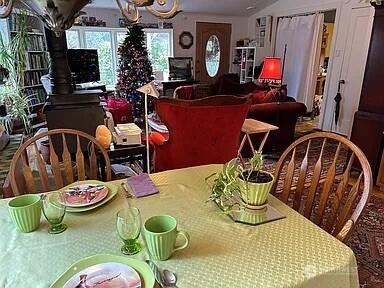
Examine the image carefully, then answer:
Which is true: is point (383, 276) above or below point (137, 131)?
below

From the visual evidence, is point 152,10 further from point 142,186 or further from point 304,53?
point 304,53

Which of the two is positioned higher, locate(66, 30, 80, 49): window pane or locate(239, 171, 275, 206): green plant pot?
locate(66, 30, 80, 49): window pane

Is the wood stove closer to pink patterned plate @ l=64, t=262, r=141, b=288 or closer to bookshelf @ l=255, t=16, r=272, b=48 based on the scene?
pink patterned plate @ l=64, t=262, r=141, b=288

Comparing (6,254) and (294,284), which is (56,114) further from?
(294,284)

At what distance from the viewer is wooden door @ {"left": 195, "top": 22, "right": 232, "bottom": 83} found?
742cm

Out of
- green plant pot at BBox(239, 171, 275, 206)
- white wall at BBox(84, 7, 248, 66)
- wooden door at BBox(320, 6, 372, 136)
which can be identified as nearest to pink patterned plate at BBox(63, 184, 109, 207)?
green plant pot at BBox(239, 171, 275, 206)

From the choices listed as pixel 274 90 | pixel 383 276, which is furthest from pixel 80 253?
pixel 274 90

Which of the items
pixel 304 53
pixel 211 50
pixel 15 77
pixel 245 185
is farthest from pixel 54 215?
pixel 211 50

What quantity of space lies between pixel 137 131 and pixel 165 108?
321mm

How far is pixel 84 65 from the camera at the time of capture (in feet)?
19.2

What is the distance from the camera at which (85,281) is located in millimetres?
788

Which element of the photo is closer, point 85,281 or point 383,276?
point 85,281

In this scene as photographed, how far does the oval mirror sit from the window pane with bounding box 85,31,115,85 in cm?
239

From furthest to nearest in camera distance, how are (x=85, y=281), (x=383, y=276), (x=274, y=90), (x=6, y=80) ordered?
(x=6, y=80) → (x=274, y=90) → (x=383, y=276) → (x=85, y=281)
